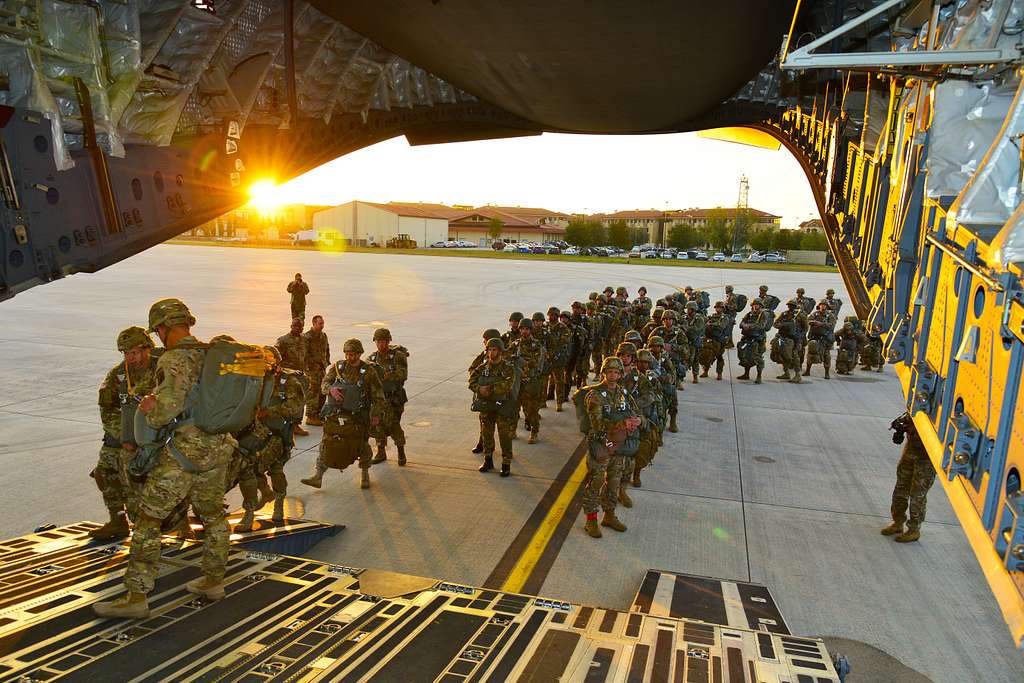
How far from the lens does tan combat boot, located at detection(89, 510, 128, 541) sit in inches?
205

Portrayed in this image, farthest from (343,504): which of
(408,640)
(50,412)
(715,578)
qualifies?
(50,412)

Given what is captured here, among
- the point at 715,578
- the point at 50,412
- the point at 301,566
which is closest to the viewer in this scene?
the point at 301,566

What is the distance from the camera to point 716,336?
13367 millimetres

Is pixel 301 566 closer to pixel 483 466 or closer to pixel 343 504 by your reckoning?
pixel 343 504

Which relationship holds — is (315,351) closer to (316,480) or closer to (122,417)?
(316,480)

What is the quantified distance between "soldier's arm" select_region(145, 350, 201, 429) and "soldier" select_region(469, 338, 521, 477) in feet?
12.4

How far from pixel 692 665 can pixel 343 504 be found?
167 inches

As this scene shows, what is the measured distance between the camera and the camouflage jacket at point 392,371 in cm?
736

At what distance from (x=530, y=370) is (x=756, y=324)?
21.8ft

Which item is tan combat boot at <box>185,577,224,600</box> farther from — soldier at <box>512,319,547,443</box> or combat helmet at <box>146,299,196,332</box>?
soldier at <box>512,319,547,443</box>

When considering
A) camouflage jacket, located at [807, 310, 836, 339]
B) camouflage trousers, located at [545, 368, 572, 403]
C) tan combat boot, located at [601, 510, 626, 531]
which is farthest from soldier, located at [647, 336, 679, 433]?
camouflage jacket, located at [807, 310, 836, 339]

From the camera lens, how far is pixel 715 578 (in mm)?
5371

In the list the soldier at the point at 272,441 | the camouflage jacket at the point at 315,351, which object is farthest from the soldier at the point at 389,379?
the camouflage jacket at the point at 315,351

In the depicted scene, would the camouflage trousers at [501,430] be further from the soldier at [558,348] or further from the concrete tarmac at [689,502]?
the soldier at [558,348]
